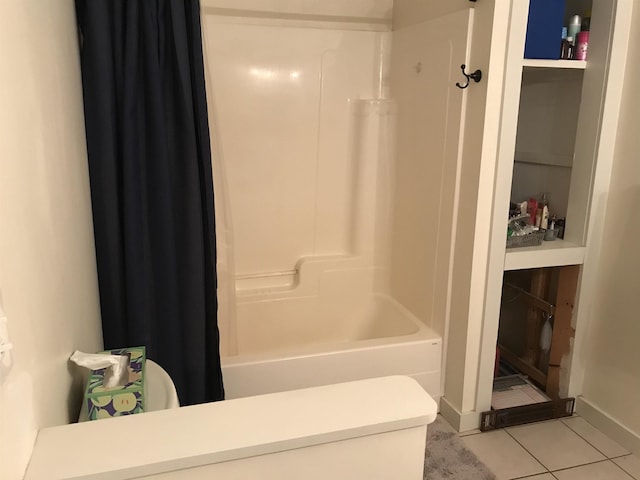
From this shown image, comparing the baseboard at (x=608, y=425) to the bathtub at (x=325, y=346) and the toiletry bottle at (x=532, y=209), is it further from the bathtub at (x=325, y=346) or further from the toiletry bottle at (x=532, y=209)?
the toiletry bottle at (x=532, y=209)

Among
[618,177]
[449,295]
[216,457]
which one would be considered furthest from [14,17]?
[618,177]

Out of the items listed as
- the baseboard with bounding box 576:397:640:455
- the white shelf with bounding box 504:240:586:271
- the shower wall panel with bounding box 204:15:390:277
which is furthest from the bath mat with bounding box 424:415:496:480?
the shower wall panel with bounding box 204:15:390:277

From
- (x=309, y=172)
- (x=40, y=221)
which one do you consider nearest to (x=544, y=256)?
(x=309, y=172)

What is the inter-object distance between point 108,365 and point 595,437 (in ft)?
6.25

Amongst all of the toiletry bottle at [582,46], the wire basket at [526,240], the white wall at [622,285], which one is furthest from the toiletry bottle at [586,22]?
the wire basket at [526,240]

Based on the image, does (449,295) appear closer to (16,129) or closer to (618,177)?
(618,177)

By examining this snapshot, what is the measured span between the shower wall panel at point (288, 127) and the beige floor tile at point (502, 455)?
42.6 inches

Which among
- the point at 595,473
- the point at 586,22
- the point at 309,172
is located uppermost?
the point at 586,22

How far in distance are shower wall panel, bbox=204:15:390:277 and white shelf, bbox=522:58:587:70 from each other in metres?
0.84

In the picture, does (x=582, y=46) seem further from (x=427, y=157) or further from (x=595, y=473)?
(x=595, y=473)

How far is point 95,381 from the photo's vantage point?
120cm

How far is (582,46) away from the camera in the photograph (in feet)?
6.70

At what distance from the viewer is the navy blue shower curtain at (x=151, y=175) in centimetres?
154

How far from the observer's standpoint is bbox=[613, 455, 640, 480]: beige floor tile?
1.94 m
